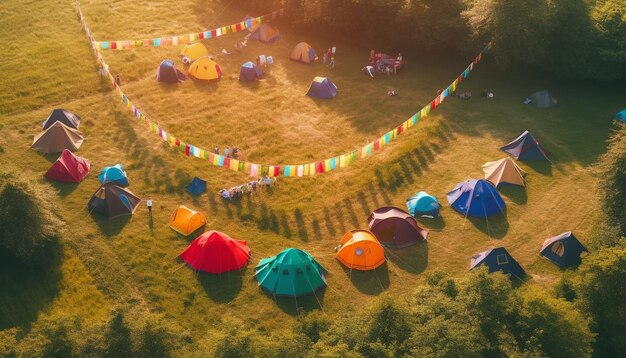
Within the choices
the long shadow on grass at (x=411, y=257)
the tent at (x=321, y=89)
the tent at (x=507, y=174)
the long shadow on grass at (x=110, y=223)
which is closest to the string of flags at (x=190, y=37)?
Result: the tent at (x=321, y=89)

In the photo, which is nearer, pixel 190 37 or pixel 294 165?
pixel 294 165

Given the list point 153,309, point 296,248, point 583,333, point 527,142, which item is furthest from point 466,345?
point 527,142

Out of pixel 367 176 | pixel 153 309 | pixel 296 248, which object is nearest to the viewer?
pixel 153 309

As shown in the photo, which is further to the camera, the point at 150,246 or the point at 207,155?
the point at 207,155

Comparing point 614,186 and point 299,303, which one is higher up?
point 614,186

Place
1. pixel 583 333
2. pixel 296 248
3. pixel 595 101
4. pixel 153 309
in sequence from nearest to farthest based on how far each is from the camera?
1. pixel 583 333
2. pixel 153 309
3. pixel 296 248
4. pixel 595 101

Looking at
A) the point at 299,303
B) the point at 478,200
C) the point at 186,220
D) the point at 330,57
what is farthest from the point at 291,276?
the point at 330,57

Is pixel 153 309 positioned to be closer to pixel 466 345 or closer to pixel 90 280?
pixel 90 280

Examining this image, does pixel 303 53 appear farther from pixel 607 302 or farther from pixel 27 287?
pixel 607 302

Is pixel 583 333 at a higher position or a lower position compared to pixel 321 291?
higher
